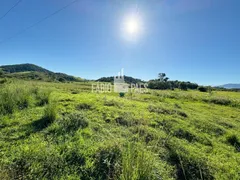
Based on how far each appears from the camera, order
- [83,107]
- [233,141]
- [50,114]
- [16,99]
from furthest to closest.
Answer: [83,107]
[16,99]
[233,141]
[50,114]

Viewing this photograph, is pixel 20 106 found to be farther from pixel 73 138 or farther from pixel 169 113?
pixel 169 113

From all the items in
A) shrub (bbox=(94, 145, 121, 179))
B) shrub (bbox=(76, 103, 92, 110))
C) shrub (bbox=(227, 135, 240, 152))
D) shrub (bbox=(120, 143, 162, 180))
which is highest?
shrub (bbox=(76, 103, 92, 110))

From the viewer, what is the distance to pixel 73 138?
4441 mm

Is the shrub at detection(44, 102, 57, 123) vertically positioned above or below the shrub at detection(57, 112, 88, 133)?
above

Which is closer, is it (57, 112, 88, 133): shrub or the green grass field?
the green grass field

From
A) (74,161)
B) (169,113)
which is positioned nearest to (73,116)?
(74,161)

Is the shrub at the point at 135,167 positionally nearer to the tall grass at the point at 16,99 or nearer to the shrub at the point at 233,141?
the shrub at the point at 233,141

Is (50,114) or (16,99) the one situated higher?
(16,99)

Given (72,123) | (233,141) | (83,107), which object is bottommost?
(233,141)

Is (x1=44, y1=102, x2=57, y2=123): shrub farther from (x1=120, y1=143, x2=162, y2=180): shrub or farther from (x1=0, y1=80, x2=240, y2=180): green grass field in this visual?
(x1=120, y1=143, x2=162, y2=180): shrub

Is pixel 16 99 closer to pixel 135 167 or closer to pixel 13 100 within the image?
pixel 13 100

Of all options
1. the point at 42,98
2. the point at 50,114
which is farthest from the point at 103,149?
the point at 42,98

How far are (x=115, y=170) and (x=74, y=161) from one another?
952mm

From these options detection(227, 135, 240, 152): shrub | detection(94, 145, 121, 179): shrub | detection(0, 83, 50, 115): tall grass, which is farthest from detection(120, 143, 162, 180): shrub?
detection(0, 83, 50, 115): tall grass
